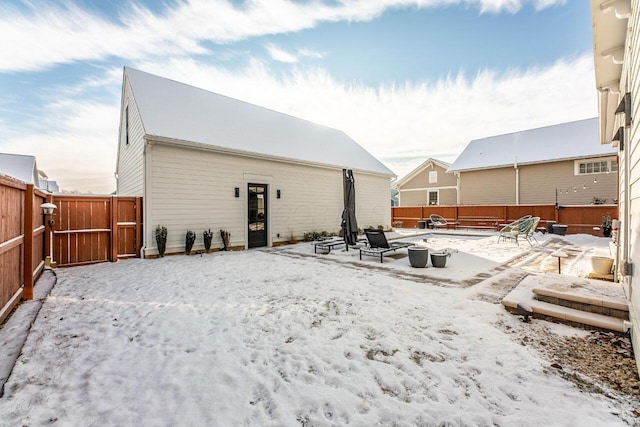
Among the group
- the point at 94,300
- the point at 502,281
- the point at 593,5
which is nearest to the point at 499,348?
the point at 502,281

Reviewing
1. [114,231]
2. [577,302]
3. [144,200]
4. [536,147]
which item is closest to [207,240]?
[144,200]

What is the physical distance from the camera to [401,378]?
2.30m

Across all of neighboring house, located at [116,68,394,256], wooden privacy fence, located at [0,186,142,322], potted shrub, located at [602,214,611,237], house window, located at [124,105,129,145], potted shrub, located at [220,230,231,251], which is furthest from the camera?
potted shrub, located at [602,214,611,237]

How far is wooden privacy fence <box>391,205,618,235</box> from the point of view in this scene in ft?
42.7

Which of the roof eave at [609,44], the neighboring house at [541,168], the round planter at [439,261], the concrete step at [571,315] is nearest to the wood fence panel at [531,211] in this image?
the neighboring house at [541,168]

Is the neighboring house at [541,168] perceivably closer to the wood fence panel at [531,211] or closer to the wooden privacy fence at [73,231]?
the wood fence panel at [531,211]

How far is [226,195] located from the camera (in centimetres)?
936

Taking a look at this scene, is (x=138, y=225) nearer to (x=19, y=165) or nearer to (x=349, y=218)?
(x=349, y=218)

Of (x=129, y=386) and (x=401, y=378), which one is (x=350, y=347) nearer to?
(x=401, y=378)

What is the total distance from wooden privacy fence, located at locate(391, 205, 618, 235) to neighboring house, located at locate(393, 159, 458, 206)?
8.09 ft

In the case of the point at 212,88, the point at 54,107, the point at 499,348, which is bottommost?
the point at 499,348

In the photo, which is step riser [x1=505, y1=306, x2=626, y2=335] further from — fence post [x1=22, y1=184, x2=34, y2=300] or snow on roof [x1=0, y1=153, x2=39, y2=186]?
snow on roof [x1=0, y1=153, x2=39, y2=186]

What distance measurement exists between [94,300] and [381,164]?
581 inches

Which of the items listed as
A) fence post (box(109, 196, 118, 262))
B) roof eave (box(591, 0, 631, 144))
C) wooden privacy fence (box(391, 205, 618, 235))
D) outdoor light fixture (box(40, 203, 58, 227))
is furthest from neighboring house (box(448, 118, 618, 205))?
outdoor light fixture (box(40, 203, 58, 227))
